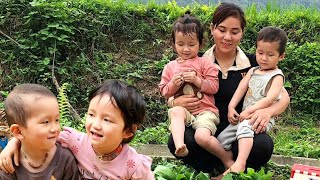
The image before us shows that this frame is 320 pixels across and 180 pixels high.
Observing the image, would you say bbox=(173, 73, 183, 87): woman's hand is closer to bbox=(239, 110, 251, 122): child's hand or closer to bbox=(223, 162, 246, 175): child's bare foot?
bbox=(239, 110, 251, 122): child's hand

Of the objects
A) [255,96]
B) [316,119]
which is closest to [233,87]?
[255,96]

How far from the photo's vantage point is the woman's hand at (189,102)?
424cm

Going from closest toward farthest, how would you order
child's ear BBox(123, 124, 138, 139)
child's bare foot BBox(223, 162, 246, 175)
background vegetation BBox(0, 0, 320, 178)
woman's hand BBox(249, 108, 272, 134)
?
child's ear BBox(123, 124, 138, 139), child's bare foot BBox(223, 162, 246, 175), woman's hand BBox(249, 108, 272, 134), background vegetation BBox(0, 0, 320, 178)

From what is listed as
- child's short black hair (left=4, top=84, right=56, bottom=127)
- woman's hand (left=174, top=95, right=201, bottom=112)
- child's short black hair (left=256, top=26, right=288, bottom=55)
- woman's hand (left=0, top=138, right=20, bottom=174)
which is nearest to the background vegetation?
woman's hand (left=174, top=95, right=201, bottom=112)

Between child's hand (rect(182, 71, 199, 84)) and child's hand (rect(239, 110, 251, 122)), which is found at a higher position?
child's hand (rect(182, 71, 199, 84))

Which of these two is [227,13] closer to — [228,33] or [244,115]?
[228,33]

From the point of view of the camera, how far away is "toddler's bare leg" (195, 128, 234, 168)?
13.6ft

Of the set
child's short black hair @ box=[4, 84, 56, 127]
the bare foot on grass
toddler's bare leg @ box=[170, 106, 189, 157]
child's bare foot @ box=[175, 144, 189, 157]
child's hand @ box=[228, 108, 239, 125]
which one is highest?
child's short black hair @ box=[4, 84, 56, 127]

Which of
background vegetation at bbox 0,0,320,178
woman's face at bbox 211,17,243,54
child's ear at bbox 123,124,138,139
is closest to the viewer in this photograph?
child's ear at bbox 123,124,138,139

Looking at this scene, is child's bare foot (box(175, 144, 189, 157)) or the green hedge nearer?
child's bare foot (box(175, 144, 189, 157))

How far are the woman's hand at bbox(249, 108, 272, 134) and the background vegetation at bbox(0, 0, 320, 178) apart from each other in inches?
84.6

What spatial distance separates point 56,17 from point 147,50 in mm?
1413

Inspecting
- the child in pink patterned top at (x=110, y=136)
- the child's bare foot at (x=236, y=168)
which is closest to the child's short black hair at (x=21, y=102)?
the child in pink patterned top at (x=110, y=136)

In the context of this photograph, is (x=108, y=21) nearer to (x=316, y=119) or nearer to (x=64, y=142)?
(x=316, y=119)
